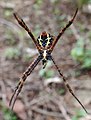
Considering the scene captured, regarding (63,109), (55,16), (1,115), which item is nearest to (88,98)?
(63,109)

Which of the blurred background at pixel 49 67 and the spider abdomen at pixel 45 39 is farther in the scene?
the blurred background at pixel 49 67

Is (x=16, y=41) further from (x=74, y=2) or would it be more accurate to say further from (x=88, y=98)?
(x=88, y=98)

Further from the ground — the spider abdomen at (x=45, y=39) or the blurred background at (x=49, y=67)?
the blurred background at (x=49, y=67)

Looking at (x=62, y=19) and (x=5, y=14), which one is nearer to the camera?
(x=62, y=19)

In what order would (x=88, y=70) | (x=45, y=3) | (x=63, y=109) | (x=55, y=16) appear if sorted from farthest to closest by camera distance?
(x=45, y=3)
(x=55, y=16)
(x=88, y=70)
(x=63, y=109)

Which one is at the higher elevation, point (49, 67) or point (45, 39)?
point (49, 67)

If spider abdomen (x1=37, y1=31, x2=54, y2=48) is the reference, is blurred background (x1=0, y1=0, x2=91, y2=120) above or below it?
above

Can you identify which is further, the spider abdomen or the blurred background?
the blurred background

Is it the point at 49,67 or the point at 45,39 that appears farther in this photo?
the point at 49,67
